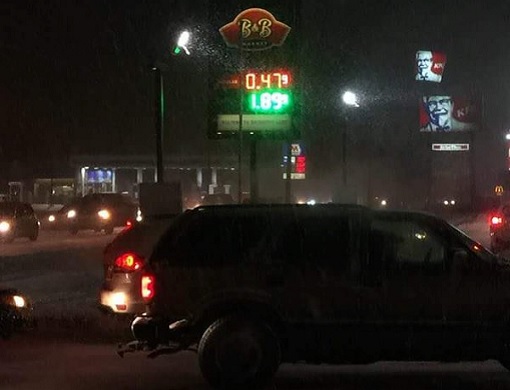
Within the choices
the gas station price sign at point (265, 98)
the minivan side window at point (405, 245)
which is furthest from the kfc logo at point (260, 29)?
the minivan side window at point (405, 245)

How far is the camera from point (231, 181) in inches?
3770

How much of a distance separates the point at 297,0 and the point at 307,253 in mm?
28910

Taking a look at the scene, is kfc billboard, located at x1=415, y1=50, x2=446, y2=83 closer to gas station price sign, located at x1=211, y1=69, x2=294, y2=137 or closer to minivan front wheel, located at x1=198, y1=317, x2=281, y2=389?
gas station price sign, located at x1=211, y1=69, x2=294, y2=137

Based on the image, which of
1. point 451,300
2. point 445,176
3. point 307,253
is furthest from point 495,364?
point 445,176

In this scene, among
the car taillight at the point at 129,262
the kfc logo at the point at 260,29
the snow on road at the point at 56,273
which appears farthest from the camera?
the kfc logo at the point at 260,29

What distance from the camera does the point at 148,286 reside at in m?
10.2

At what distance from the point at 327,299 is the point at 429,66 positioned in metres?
113

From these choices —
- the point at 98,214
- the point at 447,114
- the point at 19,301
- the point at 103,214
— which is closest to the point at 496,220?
the point at 19,301

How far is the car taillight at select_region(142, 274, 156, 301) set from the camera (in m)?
10.1

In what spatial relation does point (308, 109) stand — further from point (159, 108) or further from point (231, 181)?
point (159, 108)

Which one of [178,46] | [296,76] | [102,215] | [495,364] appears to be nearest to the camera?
[495,364]

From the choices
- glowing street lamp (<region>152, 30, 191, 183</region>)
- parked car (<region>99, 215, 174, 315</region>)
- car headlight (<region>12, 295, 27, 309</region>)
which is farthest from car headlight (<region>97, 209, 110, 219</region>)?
car headlight (<region>12, 295, 27, 309</region>)

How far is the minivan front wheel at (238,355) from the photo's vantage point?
33.0 ft

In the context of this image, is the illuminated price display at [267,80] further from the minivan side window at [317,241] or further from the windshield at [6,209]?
the minivan side window at [317,241]
